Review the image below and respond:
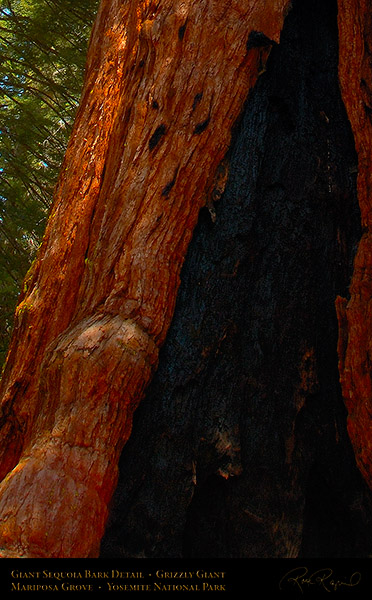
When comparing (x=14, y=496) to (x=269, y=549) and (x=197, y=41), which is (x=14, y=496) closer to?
(x=269, y=549)

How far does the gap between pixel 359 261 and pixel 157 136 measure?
1109mm

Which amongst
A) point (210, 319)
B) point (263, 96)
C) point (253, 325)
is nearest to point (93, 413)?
point (210, 319)

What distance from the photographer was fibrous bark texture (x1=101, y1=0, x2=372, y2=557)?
2586 mm

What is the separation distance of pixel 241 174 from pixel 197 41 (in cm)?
70

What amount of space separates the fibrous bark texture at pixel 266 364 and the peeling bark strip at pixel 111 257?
0.12 m

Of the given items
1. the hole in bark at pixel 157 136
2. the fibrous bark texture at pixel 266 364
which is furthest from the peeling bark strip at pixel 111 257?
the fibrous bark texture at pixel 266 364

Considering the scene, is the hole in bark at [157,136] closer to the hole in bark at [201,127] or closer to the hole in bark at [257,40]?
the hole in bark at [201,127]

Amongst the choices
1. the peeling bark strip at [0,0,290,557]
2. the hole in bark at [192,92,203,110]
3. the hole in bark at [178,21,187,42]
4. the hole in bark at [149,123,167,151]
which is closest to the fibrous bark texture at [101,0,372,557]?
the peeling bark strip at [0,0,290,557]

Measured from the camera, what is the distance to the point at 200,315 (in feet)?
9.03

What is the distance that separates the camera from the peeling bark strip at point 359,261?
110 inches

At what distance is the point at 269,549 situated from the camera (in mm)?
2617

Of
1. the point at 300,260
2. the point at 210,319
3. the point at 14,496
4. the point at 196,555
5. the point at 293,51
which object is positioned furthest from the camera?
the point at 293,51

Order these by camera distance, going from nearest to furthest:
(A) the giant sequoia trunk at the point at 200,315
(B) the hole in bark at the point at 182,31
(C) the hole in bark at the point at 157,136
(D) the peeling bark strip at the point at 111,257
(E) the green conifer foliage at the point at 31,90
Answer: (D) the peeling bark strip at the point at 111,257 < (A) the giant sequoia trunk at the point at 200,315 < (C) the hole in bark at the point at 157,136 < (B) the hole in bark at the point at 182,31 < (E) the green conifer foliage at the point at 31,90

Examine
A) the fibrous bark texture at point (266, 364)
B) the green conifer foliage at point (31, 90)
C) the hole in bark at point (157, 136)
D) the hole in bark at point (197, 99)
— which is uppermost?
the green conifer foliage at point (31, 90)
